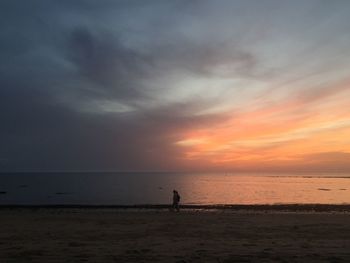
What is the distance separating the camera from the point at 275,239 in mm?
16375

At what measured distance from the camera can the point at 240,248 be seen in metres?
14.1

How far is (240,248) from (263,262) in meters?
2.47

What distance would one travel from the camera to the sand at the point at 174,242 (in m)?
12.5

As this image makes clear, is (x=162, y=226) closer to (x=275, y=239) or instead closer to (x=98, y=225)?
(x=98, y=225)

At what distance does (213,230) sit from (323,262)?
809 centimetres

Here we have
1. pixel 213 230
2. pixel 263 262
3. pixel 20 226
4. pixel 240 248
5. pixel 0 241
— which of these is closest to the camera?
pixel 263 262

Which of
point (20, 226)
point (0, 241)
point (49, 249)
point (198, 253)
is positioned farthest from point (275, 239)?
point (20, 226)

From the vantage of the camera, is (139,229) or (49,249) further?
(139,229)

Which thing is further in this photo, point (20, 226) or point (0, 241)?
point (20, 226)

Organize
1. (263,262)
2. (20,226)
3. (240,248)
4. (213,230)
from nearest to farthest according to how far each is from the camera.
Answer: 1. (263,262)
2. (240,248)
3. (213,230)
4. (20,226)

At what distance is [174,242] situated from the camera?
50.8ft

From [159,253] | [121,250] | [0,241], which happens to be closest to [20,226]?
[0,241]

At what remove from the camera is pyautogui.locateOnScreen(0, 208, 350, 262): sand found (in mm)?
12477

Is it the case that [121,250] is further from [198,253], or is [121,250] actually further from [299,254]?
[299,254]
